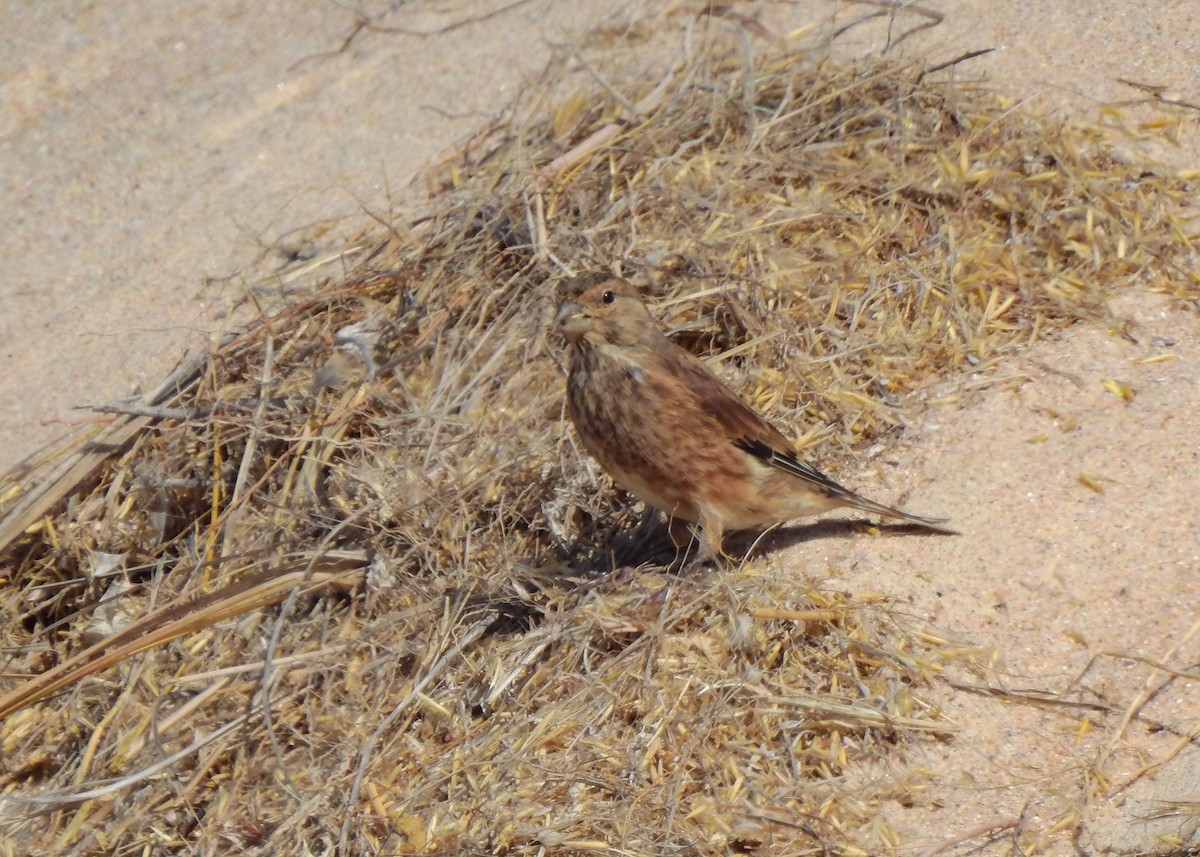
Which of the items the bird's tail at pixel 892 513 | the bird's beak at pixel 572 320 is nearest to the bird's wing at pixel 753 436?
the bird's tail at pixel 892 513

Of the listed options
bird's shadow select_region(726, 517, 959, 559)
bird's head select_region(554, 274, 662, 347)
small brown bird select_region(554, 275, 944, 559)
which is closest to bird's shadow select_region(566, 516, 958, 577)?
bird's shadow select_region(726, 517, 959, 559)

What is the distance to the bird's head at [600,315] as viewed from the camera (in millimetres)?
4305

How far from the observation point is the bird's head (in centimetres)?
430

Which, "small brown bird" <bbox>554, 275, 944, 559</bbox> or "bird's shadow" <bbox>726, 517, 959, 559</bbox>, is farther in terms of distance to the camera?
"bird's shadow" <bbox>726, 517, 959, 559</bbox>

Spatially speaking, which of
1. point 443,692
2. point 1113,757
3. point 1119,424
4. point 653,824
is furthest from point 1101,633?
point 443,692

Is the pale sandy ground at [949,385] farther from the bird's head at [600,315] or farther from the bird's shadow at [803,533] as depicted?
the bird's head at [600,315]

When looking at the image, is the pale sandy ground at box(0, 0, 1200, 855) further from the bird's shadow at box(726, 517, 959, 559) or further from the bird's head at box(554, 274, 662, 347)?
the bird's head at box(554, 274, 662, 347)

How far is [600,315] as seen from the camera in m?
4.31

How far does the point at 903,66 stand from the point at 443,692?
10.5 feet

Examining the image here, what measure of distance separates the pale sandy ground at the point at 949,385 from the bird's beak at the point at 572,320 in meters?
0.94

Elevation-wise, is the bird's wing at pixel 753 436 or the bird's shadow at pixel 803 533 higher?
the bird's wing at pixel 753 436

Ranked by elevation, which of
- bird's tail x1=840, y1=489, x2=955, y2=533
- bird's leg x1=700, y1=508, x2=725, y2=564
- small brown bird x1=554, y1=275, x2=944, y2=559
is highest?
small brown bird x1=554, y1=275, x2=944, y2=559

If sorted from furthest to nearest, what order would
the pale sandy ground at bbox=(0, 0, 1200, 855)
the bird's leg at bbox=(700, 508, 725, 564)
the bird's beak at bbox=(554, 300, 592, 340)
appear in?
the bird's beak at bbox=(554, 300, 592, 340)
the bird's leg at bbox=(700, 508, 725, 564)
the pale sandy ground at bbox=(0, 0, 1200, 855)

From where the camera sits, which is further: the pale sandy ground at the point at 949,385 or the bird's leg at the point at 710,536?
the bird's leg at the point at 710,536
